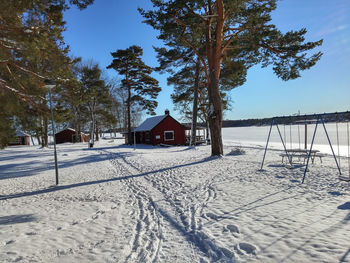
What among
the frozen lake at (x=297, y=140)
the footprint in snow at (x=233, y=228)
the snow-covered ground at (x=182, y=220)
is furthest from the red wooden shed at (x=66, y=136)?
the footprint in snow at (x=233, y=228)

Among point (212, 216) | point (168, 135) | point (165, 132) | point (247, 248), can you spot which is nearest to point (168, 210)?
point (212, 216)

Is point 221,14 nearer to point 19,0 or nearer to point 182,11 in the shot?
point 182,11

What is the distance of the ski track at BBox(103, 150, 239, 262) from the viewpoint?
307 centimetres

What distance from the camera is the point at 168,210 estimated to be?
4777 mm

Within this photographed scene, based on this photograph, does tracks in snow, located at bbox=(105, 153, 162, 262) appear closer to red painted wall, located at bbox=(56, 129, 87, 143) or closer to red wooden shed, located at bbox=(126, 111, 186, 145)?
red wooden shed, located at bbox=(126, 111, 186, 145)

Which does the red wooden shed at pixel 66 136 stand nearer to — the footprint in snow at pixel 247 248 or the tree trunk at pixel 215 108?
the tree trunk at pixel 215 108

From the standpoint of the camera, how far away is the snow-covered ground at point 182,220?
3.05 m

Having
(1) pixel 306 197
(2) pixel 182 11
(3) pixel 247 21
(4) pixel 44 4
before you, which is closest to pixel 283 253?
(1) pixel 306 197

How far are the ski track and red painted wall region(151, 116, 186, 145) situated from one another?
16262 mm

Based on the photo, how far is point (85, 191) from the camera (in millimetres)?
6754

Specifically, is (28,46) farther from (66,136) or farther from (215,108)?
(66,136)

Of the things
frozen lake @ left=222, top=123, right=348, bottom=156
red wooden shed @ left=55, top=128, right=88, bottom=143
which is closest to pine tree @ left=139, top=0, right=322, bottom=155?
frozen lake @ left=222, top=123, right=348, bottom=156

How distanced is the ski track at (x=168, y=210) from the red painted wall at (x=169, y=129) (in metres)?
16.3

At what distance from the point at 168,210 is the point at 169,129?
20.9m
